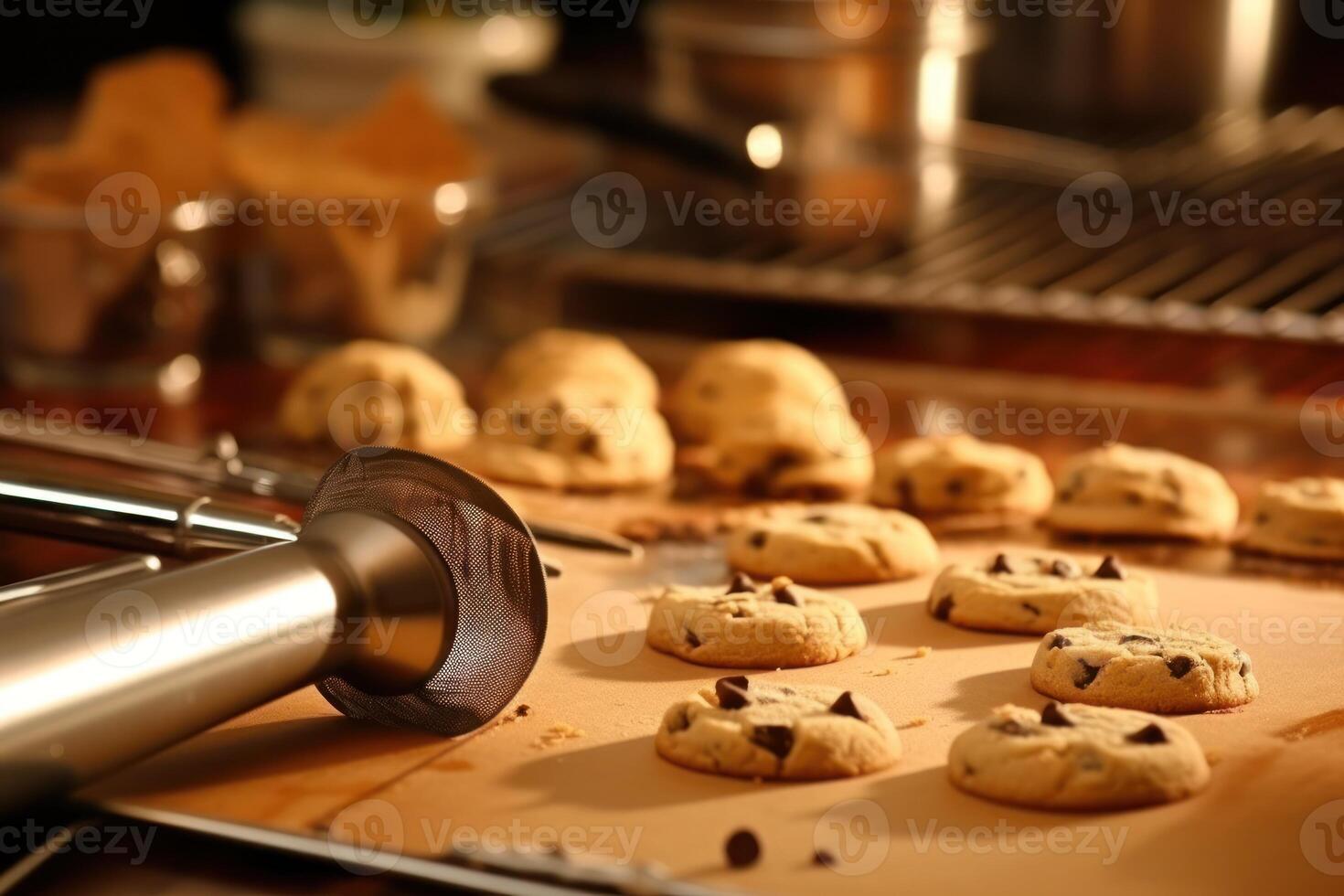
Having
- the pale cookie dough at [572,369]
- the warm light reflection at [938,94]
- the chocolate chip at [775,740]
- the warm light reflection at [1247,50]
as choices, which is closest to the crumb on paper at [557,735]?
the chocolate chip at [775,740]

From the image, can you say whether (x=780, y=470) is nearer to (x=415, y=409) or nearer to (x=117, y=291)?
(x=415, y=409)

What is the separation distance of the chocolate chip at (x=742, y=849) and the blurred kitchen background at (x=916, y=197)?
3.63 ft

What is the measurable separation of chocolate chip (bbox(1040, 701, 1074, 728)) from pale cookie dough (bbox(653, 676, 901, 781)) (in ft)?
0.31

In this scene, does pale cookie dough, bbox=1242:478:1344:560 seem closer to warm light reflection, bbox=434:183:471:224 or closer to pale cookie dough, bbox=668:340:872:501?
pale cookie dough, bbox=668:340:872:501

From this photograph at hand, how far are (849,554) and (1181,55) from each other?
131 centimetres

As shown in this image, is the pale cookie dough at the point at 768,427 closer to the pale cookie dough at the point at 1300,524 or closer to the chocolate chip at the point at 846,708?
the pale cookie dough at the point at 1300,524

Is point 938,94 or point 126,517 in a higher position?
point 938,94

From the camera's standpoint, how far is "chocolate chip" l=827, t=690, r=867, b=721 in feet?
3.58

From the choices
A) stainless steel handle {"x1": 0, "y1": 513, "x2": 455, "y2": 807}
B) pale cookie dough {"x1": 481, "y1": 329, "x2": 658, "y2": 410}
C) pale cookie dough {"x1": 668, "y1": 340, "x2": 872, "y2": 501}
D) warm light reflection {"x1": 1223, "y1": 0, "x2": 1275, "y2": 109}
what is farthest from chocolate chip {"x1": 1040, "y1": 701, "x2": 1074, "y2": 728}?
warm light reflection {"x1": 1223, "y1": 0, "x2": 1275, "y2": 109}

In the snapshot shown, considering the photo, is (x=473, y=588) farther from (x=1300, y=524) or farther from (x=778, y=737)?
(x=1300, y=524)

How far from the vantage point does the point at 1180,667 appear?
1180 mm

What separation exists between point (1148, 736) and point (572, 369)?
95 centimetres

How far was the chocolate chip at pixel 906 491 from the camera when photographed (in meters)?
1.65

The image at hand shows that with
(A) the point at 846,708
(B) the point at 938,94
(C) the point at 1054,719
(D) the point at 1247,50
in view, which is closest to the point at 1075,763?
(C) the point at 1054,719
